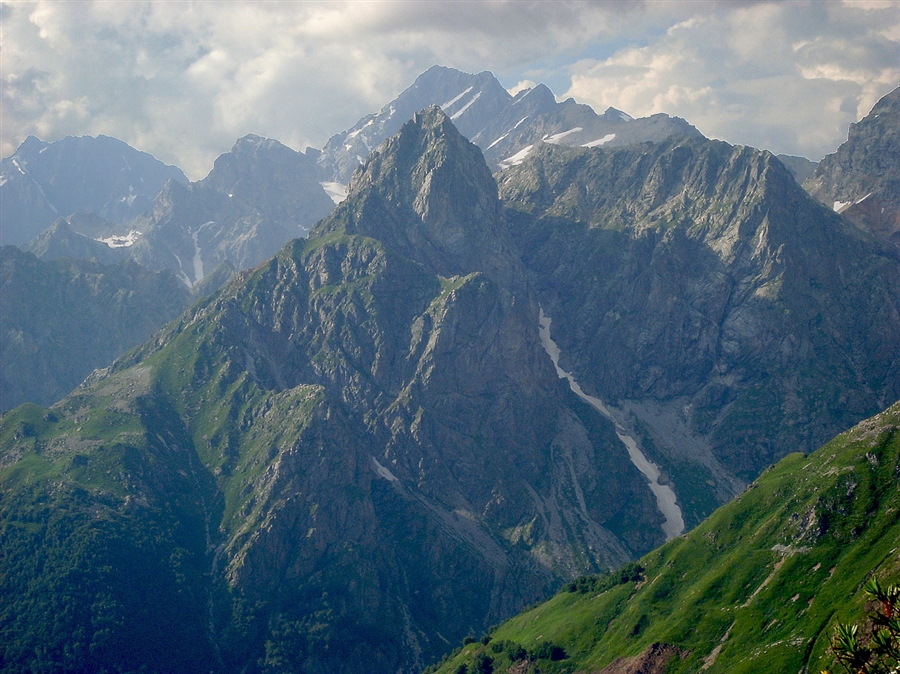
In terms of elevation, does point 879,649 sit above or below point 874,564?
above

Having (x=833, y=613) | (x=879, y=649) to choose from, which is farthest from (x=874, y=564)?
(x=879, y=649)

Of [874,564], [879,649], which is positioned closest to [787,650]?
[874,564]

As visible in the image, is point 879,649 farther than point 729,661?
No

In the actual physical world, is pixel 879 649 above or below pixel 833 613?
above

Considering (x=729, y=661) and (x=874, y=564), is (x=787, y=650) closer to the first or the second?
(x=729, y=661)

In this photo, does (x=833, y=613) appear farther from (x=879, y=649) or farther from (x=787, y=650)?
(x=879, y=649)

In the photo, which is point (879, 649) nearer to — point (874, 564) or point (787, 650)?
point (787, 650)

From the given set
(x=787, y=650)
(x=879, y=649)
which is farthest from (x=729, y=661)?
(x=879, y=649)
